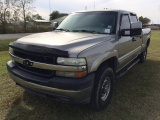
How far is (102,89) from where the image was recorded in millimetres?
3615

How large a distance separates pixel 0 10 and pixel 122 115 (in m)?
31.9

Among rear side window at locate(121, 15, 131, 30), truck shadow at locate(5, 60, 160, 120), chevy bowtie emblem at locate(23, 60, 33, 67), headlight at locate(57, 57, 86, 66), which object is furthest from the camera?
rear side window at locate(121, 15, 131, 30)

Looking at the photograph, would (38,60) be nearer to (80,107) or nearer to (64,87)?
(64,87)

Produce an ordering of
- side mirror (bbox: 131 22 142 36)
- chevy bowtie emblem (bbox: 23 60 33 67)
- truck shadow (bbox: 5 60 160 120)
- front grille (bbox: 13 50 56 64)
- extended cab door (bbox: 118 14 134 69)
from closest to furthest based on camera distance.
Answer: front grille (bbox: 13 50 56 64) < chevy bowtie emblem (bbox: 23 60 33 67) < truck shadow (bbox: 5 60 160 120) < side mirror (bbox: 131 22 142 36) < extended cab door (bbox: 118 14 134 69)

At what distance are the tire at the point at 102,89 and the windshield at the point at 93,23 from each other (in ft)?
3.16

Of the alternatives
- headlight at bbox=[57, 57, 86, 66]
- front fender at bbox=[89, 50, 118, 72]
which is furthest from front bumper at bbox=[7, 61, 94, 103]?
headlight at bbox=[57, 57, 86, 66]

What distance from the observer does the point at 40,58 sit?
314cm

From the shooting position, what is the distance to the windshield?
4210 millimetres

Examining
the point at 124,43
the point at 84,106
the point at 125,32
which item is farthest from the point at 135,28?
the point at 84,106

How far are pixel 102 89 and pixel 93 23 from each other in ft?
4.96

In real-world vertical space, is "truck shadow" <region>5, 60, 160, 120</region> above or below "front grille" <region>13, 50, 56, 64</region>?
below

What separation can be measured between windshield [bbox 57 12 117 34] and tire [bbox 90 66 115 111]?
96cm

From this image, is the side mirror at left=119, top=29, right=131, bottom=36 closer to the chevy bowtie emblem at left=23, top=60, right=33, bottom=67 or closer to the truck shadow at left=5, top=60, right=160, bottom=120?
the truck shadow at left=5, top=60, right=160, bottom=120

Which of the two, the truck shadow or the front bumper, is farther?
the truck shadow
